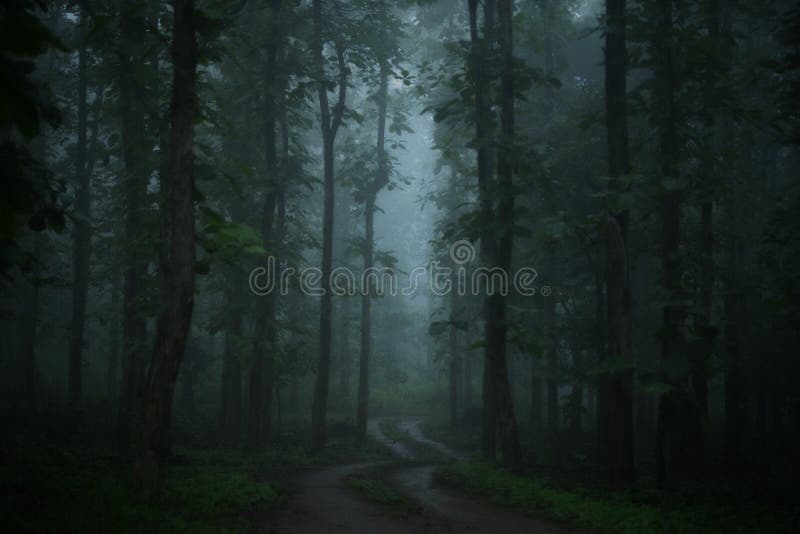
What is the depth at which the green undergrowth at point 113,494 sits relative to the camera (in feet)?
23.2

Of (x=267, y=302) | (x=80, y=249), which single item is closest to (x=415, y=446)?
(x=267, y=302)

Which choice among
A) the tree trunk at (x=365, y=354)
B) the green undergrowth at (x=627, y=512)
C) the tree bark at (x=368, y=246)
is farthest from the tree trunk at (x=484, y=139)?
the tree bark at (x=368, y=246)

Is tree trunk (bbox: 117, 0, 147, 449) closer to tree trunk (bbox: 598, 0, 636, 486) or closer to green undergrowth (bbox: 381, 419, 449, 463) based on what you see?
green undergrowth (bbox: 381, 419, 449, 463)

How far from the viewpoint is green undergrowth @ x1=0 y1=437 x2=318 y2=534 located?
7061 mm

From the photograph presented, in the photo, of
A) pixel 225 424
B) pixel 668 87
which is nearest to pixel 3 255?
pixel 668 87

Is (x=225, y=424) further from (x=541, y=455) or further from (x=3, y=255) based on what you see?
(x=3, y=255)

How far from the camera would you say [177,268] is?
28.6 feet

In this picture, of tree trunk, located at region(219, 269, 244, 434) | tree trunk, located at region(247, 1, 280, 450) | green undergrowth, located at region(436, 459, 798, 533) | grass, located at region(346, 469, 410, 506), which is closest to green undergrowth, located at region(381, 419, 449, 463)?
grass, located at region(346, 469, 410, 506)

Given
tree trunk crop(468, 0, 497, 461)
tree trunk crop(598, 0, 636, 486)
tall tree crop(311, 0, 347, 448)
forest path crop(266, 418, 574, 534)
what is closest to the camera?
forest path crop(266, 418, 574, 534)

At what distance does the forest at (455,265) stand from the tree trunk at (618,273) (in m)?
0.06

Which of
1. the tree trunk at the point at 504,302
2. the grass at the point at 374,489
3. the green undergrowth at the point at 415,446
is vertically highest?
the tree trunk at the point at 504,302

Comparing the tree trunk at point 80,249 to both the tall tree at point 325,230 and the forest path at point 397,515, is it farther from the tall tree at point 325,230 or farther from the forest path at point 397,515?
the forest path at point 397,515

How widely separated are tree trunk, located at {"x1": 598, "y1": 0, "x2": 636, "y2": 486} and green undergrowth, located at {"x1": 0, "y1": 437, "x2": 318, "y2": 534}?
7090mm

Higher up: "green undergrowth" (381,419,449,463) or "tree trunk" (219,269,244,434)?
"tree trunk" (219,269,244,434)
